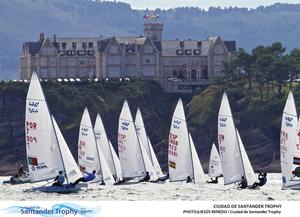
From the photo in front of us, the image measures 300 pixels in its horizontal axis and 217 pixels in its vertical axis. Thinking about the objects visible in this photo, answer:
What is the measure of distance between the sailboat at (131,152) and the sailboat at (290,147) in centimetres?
1892

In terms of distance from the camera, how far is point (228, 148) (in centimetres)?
11038

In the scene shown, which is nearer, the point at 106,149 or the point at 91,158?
the point at 91,158

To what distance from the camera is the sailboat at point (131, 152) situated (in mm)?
122250

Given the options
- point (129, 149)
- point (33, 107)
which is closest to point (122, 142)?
point (129, 149)

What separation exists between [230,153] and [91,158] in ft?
47.9

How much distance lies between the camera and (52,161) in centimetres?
10038

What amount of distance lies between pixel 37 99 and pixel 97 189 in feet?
45.2

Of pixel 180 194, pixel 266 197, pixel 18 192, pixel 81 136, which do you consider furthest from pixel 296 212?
pixel 81 136

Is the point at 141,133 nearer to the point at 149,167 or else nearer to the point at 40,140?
the point at 149,167

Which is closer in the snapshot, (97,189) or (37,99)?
(37,99)

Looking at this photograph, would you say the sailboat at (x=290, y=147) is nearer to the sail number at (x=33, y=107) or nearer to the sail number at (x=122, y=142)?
the sail number at (x=122, y=142)

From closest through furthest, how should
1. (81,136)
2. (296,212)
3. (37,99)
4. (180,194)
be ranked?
(296,212)
(37,99)
(180,194)
(81,136)

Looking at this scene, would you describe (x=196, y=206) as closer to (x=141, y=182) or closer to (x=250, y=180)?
(x=250, y=180)

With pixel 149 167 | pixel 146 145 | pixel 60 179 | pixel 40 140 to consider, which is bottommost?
pixel 149 167
